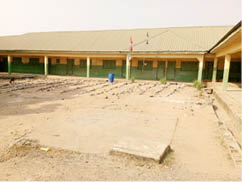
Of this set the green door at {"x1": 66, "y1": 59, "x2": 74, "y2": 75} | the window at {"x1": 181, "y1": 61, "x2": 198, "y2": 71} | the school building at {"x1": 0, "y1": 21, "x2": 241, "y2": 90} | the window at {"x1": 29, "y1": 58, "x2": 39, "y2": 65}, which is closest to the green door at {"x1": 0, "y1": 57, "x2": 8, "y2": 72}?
the school building at {"x1": 0, "y1": 21, "x2": 241, "y2": 90}

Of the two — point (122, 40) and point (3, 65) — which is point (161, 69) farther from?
point (3, 65)

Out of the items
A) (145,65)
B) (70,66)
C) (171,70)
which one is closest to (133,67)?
(145,65)

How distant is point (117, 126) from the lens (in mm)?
4750

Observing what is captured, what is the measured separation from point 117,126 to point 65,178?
93.3 inches

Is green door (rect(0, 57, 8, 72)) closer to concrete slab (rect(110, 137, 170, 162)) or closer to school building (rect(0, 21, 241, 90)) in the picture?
school building (rect(0, 21, 241, 90))

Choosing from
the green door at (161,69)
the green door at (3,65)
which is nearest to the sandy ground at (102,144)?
the green door at (161,69)

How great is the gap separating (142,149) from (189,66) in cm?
1516

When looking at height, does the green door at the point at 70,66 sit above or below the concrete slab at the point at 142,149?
above

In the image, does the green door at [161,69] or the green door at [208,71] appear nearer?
the green door at [208,71]

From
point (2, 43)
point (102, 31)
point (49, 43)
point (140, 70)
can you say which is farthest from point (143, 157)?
point (2, 43)

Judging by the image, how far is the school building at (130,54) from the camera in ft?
51.2

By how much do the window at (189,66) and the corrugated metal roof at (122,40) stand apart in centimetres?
176

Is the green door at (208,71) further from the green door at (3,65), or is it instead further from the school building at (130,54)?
the green door at (3,65)

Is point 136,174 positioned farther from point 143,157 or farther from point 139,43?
point 139,43
